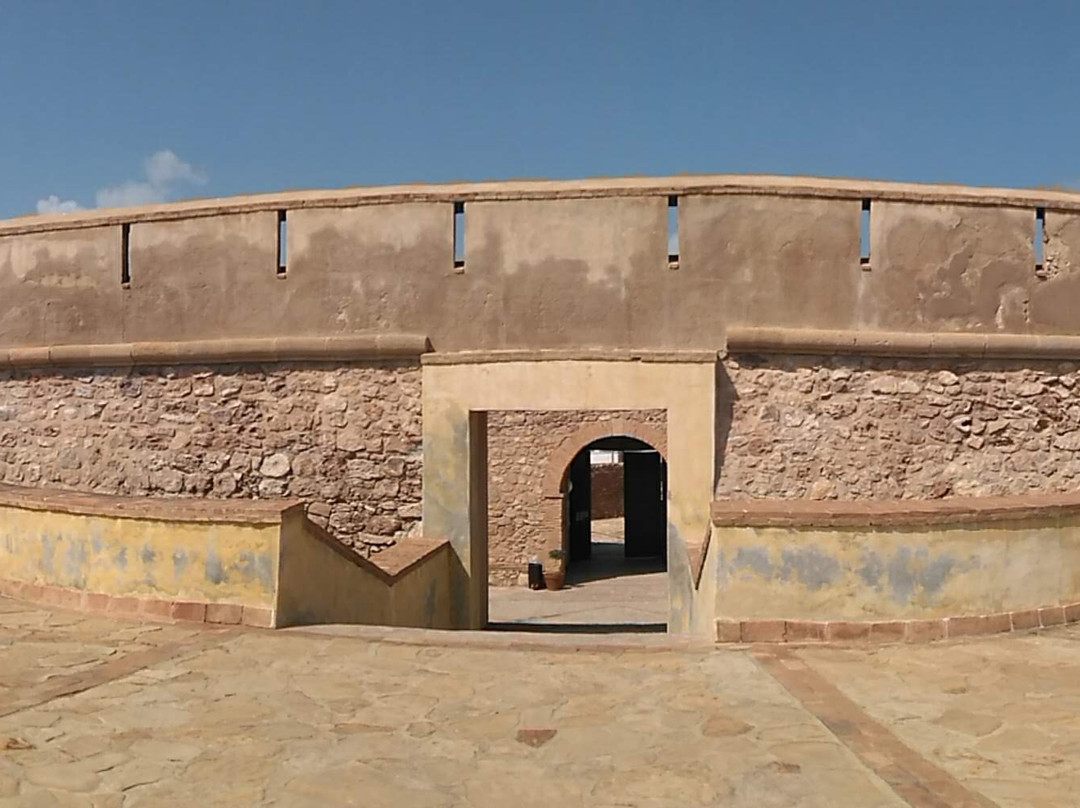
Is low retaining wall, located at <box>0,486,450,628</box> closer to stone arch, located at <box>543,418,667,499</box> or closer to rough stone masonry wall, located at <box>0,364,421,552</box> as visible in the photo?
rough stone masonry wall, located at <box>0,364,421,552</box>

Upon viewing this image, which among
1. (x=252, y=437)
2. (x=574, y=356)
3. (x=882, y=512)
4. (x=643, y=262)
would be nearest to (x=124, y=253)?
(x=252, y=437)

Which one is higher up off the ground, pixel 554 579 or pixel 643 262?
pixel 643 262

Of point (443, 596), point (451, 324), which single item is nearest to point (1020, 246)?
point (451, 324)

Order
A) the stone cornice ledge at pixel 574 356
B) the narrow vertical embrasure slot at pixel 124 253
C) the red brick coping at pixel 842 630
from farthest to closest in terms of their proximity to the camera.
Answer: the narrow vertical embrasure slot at pixel 124 253, the stone cornice ledge at pixel 574 356, the red brick coping at pixel 842 630

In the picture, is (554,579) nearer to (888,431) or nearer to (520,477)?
(520,477)

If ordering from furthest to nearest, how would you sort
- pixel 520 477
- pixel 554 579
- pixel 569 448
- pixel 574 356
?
pixel 520 477 → pixel 569 448 → pixel 554 579 → pixel 574 356

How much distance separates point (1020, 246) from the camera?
8125 millimetres

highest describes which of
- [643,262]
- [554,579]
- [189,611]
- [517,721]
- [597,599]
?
[643,262]

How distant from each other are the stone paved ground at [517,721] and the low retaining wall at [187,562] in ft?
0.93

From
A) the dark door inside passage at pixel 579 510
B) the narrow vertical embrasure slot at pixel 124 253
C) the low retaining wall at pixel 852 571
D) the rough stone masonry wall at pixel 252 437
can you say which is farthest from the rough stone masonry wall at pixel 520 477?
the low retaining wall at pixel 852 571

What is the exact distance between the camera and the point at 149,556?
5805 millimetres

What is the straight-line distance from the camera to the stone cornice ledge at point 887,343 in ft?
25.7

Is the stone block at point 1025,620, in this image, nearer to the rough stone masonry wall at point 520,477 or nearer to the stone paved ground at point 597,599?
the stone paved ground at point 597,599

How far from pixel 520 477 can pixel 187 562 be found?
11.4m
